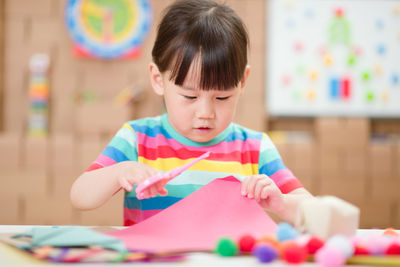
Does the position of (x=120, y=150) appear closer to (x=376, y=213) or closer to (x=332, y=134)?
(x=332, y=134)

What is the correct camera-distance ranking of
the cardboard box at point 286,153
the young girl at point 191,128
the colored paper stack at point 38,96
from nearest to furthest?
the young girl at point 191,128 < the cardboard box at point 286,153 < the colored paper stack at point 38,96

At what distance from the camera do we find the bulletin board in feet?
7.98

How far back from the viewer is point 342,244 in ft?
1.29

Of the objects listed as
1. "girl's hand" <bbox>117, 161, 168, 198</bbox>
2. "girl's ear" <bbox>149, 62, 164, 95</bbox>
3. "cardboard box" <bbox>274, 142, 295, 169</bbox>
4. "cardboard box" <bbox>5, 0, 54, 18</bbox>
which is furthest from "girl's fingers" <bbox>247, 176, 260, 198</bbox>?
"cardboard box" <bbox>5, 0, 54, 18</bbox>

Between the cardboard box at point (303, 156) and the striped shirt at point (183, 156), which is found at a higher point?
the striped shirt at point (183, 156)

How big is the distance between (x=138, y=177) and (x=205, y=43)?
29 cm

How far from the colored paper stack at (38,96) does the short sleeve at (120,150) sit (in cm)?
162

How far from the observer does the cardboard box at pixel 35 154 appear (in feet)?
6.79

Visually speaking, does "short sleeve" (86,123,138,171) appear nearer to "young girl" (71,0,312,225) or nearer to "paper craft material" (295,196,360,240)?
"young girl" (71,0,312,225)

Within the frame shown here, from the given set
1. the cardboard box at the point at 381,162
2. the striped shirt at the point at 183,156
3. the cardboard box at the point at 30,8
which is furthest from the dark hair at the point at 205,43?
the cardboard box at the point at 30,8

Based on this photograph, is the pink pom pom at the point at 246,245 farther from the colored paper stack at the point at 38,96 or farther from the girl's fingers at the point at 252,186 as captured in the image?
the colored paper stack at the point at 38,96

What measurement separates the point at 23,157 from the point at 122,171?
5.33 ft

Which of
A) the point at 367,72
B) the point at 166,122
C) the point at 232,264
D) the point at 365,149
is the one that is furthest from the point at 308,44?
the point at 232,264

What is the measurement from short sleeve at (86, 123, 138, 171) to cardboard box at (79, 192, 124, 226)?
1262mm
